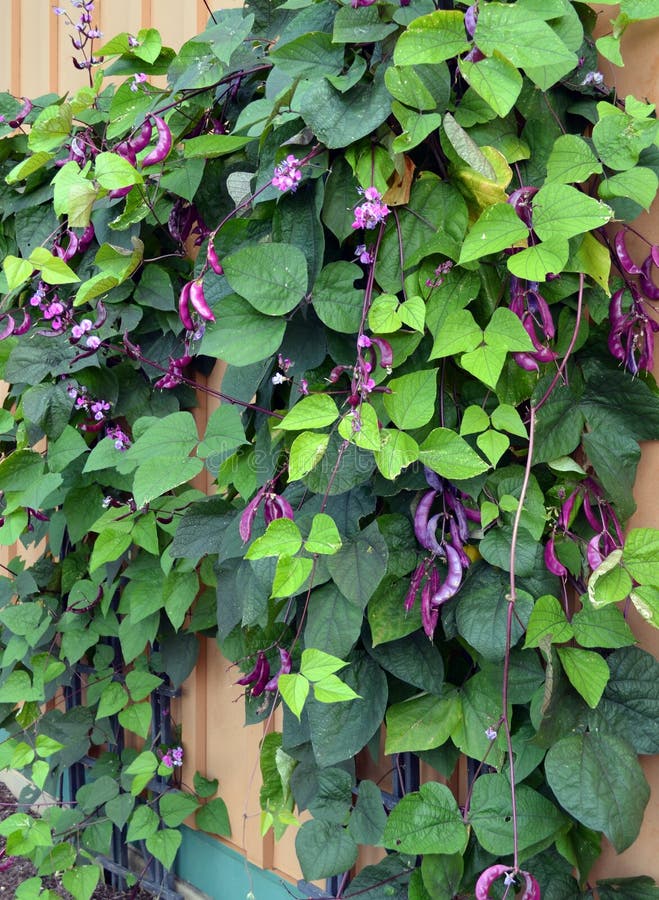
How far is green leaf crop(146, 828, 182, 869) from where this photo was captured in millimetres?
1660

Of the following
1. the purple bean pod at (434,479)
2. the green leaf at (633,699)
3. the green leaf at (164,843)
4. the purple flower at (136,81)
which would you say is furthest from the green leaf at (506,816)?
the purple flower at (136,81)

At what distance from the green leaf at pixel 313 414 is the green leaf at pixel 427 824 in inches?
19.0

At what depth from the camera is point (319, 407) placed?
3.25 ft

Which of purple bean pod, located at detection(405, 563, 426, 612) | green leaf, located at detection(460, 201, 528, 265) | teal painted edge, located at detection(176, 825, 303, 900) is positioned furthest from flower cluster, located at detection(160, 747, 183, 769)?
green leaf, located at detection(460, 201, 528, 265)

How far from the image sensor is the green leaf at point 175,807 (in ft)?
5.59

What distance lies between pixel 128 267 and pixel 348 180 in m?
0.45

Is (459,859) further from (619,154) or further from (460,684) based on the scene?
(619,154)

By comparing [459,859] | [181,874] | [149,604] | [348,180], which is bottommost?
[181,874]

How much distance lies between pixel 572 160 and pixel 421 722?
2.36ft

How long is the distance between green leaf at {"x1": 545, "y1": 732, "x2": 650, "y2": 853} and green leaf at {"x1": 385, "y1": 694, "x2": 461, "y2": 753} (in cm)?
16

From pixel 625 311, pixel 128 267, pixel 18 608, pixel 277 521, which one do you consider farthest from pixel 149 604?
pixel 625 311

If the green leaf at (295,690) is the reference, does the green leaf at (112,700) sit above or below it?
below

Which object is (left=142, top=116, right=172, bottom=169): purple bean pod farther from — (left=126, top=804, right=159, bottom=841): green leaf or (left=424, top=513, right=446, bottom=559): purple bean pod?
(left=126, top=804, right=159, bottom=841): green leaf

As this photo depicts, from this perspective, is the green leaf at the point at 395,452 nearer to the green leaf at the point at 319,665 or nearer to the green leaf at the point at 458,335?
the green leaf at the point at 458,335
